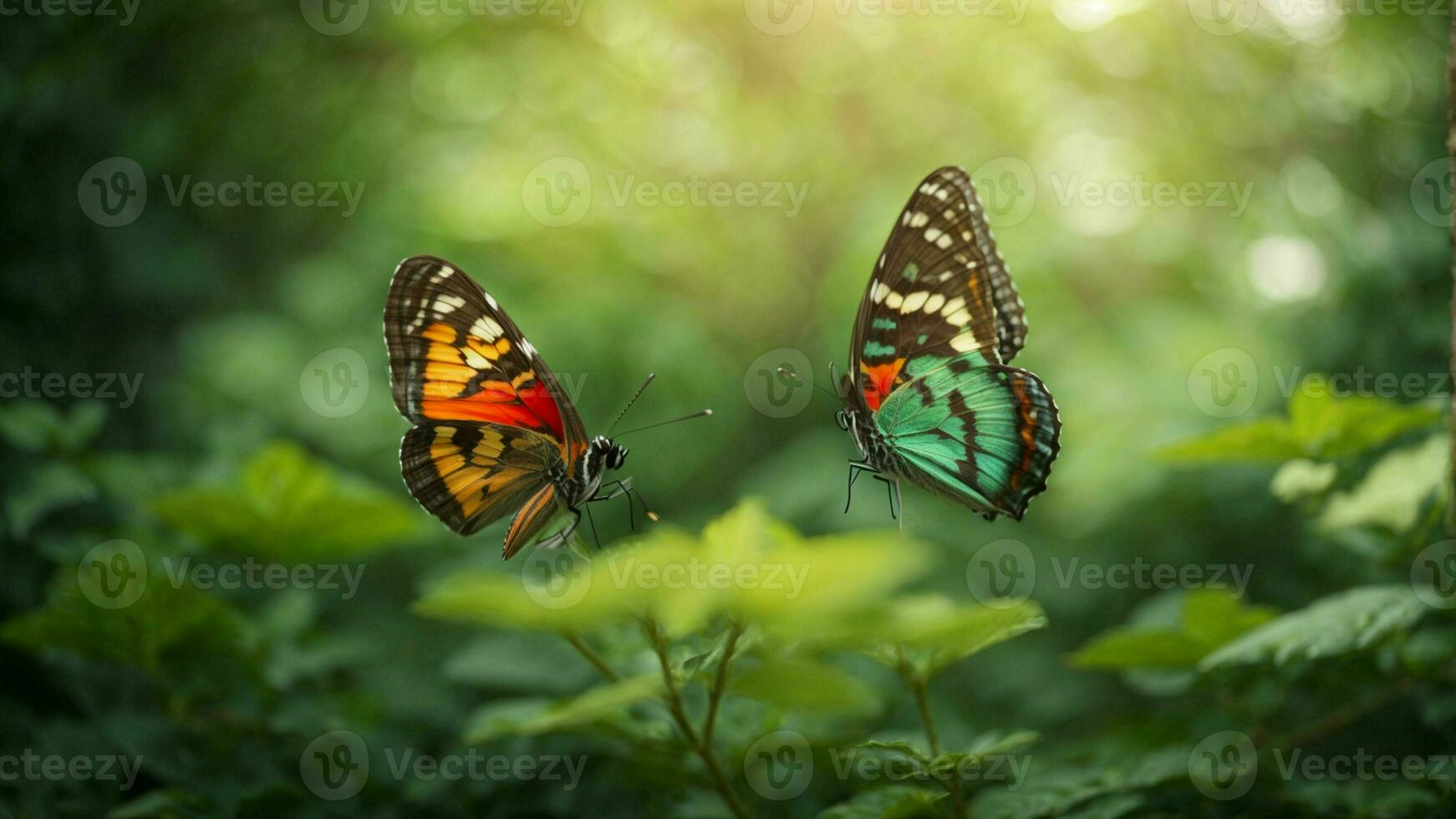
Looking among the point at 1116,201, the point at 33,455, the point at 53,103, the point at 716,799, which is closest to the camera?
the point at 716,799

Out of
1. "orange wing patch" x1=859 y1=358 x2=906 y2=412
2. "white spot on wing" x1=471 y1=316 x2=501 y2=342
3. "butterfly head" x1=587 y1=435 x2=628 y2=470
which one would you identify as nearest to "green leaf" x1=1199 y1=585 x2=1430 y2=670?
"orange wing patch" x1=859 y1=358 x2=906 y2=412

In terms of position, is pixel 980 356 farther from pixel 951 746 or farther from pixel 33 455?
pixel 33 455

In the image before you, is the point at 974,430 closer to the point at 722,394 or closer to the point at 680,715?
the point at 680,715

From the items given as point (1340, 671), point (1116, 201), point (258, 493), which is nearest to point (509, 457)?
point (258, 493)

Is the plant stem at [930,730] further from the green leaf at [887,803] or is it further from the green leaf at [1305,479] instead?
the green leaf at [1305,479]

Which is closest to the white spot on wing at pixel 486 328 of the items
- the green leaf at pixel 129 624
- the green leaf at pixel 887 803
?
the green leaf at pixel 129 624

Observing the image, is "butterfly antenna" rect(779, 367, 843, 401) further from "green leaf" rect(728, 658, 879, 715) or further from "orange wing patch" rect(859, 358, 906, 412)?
"green leaf" rect(728, 658, 879, 715)
